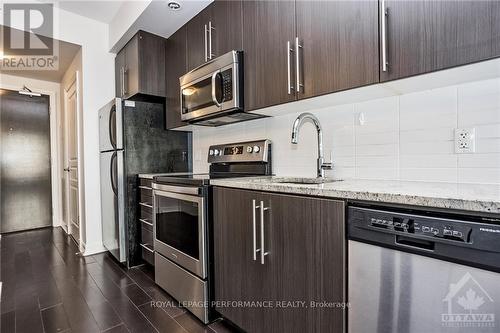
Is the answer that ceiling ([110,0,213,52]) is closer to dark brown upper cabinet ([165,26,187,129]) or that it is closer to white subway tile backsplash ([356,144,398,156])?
dark brown upper cabinet ([165,26,187,129])

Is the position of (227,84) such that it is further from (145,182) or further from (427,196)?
(427,196)

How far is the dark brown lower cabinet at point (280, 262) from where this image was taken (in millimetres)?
1053

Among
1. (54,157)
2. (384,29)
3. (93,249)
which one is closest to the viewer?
(384,29)

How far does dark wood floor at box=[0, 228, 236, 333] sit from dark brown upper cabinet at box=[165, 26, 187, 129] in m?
1.48

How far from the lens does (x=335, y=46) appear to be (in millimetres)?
1307

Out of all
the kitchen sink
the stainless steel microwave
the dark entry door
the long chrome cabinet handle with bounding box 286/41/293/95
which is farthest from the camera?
the dark entry door

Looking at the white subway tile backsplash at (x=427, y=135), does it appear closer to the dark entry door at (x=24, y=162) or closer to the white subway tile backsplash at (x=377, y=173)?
the white subway tile backsplash at (x=377, y=173)

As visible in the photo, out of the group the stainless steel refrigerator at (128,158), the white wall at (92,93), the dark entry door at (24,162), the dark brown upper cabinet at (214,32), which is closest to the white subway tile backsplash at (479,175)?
the dark brown upper cabinet at (214,32)

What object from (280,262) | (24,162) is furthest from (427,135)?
(24,162)

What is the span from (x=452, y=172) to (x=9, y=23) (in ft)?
12.3

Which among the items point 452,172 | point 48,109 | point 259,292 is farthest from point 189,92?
point 48,109

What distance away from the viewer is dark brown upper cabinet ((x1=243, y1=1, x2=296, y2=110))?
4.97ft
